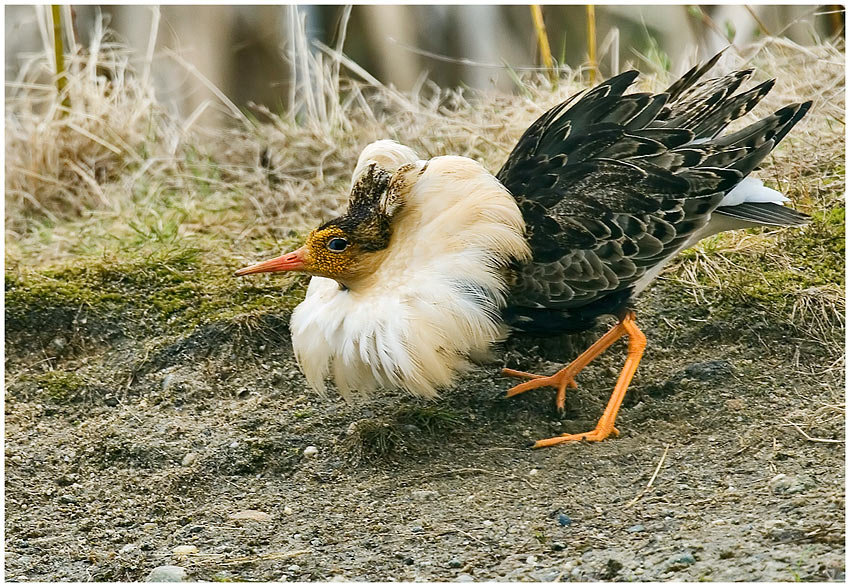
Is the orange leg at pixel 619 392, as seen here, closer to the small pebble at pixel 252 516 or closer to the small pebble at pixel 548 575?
the small pebble at pixel 548 575

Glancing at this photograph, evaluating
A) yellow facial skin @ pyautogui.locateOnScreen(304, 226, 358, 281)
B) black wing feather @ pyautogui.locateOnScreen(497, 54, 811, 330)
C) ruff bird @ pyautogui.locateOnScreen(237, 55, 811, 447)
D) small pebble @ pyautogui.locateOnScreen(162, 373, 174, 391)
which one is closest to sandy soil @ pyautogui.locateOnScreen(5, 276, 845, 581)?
small pebble @ pyautogui.locateOnScreen(162, 373, 174, 391)

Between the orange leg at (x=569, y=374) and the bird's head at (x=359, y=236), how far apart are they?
0.80m

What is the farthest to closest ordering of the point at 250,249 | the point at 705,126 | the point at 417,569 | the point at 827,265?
the point at 250,249 < the point at 827,265 < the point at 705,126 < the point at 417,569

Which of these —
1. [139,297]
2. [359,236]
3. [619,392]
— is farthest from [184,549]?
[139,297]

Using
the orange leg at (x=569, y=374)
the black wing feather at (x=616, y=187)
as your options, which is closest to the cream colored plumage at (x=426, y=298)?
the black wing feather at (x=616, y=187)

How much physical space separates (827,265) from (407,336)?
6.61 ft

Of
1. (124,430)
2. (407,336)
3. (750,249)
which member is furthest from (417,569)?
(750,249)

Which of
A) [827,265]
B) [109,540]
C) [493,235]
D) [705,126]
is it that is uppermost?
[705,126]

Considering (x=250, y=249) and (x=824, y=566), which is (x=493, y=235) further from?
(x=250, y=249)

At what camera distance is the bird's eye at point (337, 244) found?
12.4ft

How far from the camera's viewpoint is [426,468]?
3.65 meters

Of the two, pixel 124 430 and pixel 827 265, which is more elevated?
pixel 827 265

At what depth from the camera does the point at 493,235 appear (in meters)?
3.67

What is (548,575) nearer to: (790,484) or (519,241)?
(790,484)
